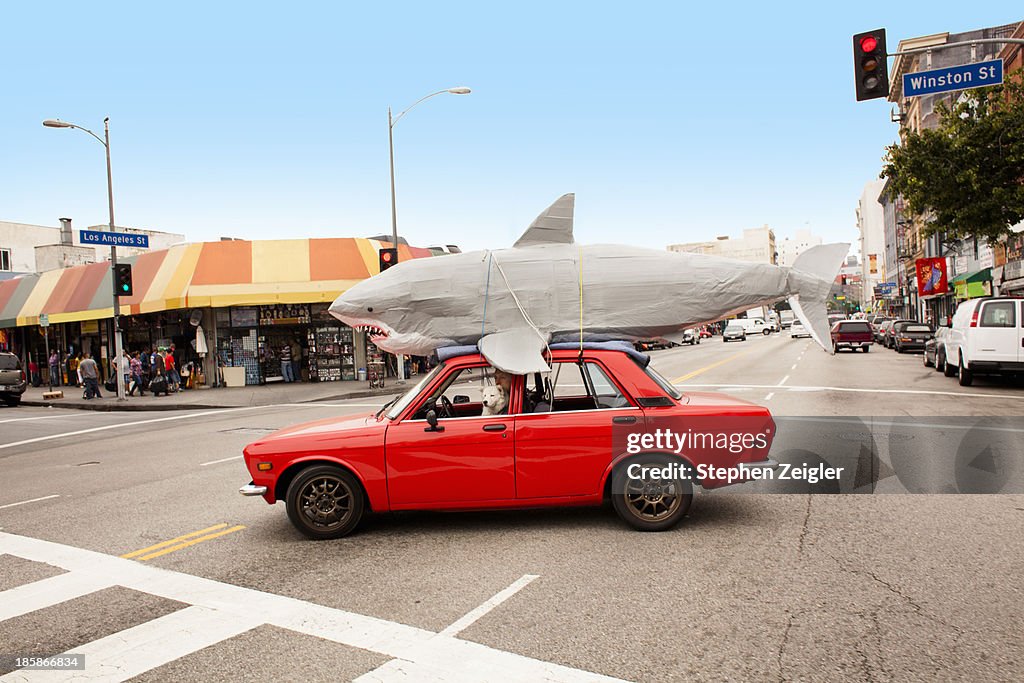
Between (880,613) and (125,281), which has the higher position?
(125,281)

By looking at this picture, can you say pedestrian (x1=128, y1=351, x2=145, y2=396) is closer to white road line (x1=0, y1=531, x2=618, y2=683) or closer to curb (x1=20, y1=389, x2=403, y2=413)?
curb (x1=20, y1=389, x2=403, y2=413)

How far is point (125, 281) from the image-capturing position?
23.1 m

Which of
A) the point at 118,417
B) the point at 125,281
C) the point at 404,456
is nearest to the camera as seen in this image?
the point at 404,456

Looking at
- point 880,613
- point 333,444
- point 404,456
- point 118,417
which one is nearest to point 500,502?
point 404,456

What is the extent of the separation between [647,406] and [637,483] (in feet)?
2.01

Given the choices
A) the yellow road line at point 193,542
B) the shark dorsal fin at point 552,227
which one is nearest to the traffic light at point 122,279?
the yellow road line at point 193,542

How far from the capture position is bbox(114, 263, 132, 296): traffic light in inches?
904

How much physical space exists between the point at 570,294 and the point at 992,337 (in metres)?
14.6

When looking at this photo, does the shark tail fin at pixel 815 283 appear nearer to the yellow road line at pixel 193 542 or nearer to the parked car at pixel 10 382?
the yellow road line at pixel 193 542

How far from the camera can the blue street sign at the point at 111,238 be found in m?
21.7

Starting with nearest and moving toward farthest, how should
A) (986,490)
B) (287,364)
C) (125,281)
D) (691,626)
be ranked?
(691,626) → (986,490) → (125,281) → (287,364)

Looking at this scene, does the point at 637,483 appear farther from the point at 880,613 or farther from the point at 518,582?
the point at 880,613

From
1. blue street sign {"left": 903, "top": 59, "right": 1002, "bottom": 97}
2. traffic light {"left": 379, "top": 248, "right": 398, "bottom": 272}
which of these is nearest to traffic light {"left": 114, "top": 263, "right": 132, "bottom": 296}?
traffic light {"left": 379, "top": 248, "right": 398, "bottom": 272}

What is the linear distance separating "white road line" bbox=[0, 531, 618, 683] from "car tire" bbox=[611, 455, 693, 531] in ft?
7.25
